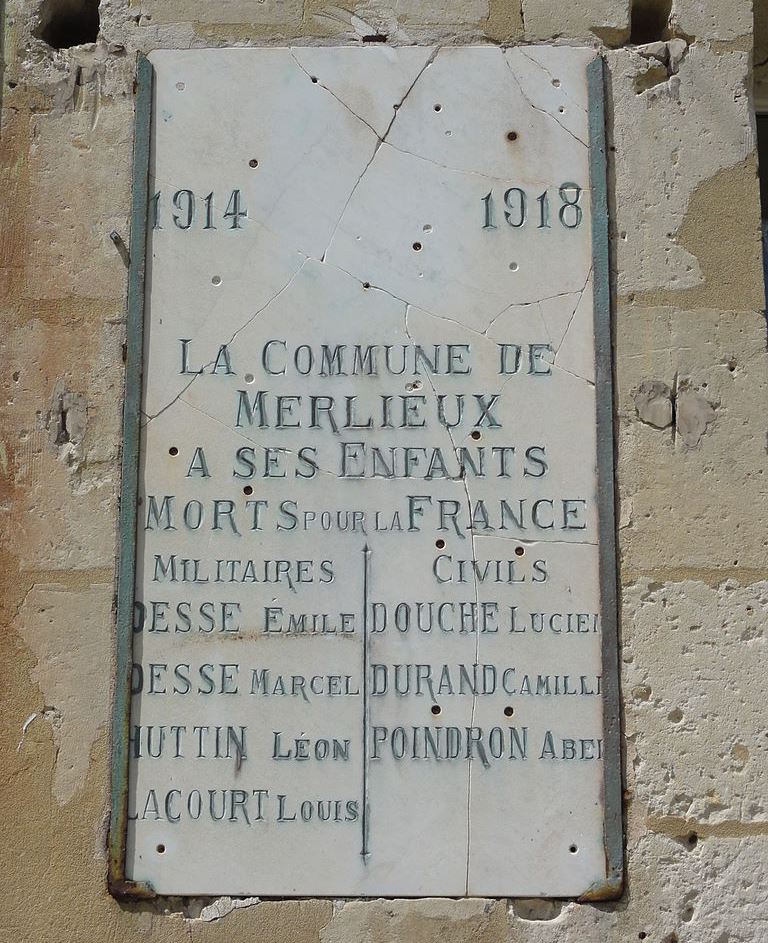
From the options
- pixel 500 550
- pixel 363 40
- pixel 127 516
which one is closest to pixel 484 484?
pixel 500 550

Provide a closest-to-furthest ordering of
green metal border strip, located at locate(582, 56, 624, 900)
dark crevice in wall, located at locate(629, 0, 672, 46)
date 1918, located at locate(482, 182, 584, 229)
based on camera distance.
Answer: green metal border strip, located at locate(582, 56, 624, 900) → date 1918, located at locate(482, 182, 584, 229) → dark crevice in wall, located at locate(629, 0, 672, 46)

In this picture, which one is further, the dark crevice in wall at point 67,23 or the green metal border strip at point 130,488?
the dark crevice in wall at point 67,23

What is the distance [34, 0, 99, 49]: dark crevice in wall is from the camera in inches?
118

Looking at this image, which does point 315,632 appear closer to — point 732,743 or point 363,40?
point 732,743

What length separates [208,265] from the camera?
2795 millimetres

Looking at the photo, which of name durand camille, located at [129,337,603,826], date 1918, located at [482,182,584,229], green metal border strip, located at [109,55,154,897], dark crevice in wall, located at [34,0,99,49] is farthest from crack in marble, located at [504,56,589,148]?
dark crevice in wall, located at [34,0,99,49]

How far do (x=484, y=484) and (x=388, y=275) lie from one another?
1.97 ft

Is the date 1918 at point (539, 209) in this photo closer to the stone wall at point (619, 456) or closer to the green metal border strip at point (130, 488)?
the stone wall at point (619, 456)

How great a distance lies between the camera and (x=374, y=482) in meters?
2.68

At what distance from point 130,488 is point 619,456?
1.23m

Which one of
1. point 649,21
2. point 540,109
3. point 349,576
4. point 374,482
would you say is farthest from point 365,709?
point 649,21

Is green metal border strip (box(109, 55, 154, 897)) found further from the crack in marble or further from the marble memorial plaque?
the crack in marble

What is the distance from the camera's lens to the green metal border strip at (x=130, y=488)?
2.54m

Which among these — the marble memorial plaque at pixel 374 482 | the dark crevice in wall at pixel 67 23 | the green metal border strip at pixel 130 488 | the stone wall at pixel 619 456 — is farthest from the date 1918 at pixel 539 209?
the dark crevice in wall at pixel 67 23
